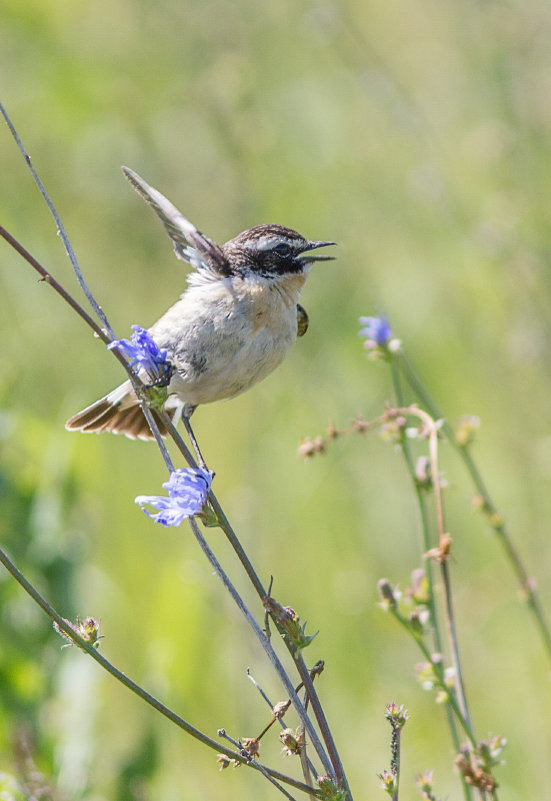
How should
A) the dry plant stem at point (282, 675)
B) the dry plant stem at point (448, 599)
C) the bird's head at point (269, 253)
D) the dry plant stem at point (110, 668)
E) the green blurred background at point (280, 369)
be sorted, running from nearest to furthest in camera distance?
1. the dry plant stem at point (110, 668)
2. the dry plant stem at point (282, 675)
3. the dry plant stem at point (448, 599)
4. the bird's head at point (269, 253)
5. the green blurred background at point (280, 369)

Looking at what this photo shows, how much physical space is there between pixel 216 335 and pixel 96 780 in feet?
6.60

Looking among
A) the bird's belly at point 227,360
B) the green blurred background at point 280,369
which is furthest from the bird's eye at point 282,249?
the green blurred background at point 280,369

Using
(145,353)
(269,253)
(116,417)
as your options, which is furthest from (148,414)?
(116,417)

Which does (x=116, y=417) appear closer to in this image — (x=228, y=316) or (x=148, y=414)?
(x=228, y=316)

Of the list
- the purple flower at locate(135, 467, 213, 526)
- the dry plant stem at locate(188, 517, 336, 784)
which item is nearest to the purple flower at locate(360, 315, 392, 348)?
the purple flower at locate(135, 467, 213, 526)

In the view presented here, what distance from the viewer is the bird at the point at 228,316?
3664 millimetres

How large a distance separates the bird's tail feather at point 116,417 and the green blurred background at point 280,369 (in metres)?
0.33

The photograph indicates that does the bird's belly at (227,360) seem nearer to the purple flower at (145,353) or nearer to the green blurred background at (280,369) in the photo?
the green blurred background at (280,369)

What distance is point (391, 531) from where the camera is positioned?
18.8ft

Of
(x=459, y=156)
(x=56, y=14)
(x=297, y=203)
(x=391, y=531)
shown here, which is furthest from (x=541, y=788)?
(x=56, y=14)

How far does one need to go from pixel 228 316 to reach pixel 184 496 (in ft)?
5.24

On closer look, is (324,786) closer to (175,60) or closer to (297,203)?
(297,203)

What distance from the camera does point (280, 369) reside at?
628 cm

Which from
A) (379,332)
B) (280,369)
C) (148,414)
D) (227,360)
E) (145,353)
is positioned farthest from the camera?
(280,369)
